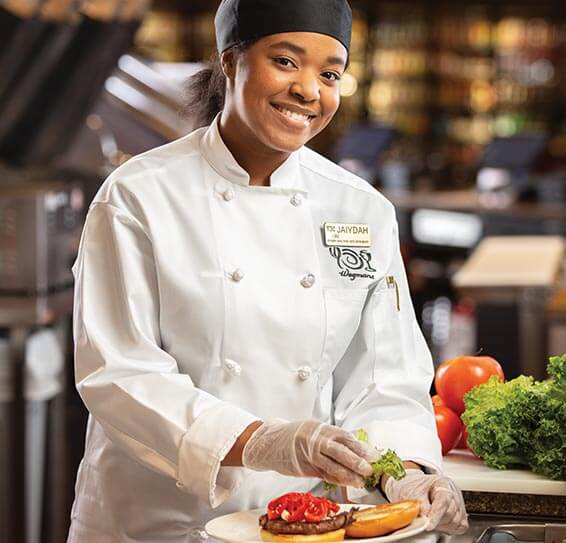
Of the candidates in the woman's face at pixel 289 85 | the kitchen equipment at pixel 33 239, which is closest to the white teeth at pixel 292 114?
the woman's face at pixel 289 85

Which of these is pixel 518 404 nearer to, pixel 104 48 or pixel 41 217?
pixel 41 217

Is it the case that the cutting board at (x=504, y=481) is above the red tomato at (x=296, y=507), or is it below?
below

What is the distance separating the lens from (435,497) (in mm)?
1895

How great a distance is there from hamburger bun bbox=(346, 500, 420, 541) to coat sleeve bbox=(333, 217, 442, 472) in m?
0.31

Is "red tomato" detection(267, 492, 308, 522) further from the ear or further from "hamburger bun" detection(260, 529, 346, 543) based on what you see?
the ear

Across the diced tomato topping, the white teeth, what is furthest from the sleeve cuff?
the white teeth

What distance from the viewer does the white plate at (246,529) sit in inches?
68.5

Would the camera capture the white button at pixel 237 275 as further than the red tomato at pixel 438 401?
No

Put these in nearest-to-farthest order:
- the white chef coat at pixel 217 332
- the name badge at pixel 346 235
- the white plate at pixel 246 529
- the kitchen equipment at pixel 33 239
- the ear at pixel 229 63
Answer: the white plate at pixel 246 529, the white chef coat at pixel 217 332, the ear at pixel 229 63, the name badge at pixel 346 235, the kitchen equipment at pixel 33 239

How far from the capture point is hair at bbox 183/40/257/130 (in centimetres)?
221

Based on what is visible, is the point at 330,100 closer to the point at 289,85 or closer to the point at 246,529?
the point at 289,85

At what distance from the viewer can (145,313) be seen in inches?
79.8

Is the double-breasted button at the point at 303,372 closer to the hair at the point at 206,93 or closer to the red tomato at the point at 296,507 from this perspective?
the red tomato at the point at 296,507

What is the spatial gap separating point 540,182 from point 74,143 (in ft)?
15.0
